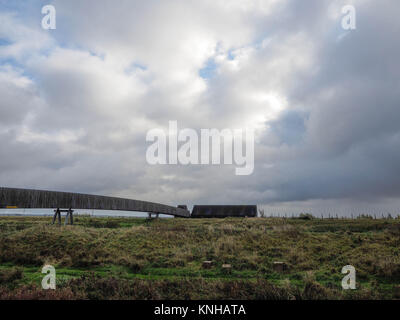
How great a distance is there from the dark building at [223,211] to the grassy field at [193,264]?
32.9 metres

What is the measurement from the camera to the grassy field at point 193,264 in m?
10.5

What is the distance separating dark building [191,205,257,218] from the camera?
57.9 m

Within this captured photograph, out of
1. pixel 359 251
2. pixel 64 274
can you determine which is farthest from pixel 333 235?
pixel 64 274

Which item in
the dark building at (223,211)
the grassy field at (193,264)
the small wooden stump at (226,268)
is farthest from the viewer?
the dark building at (223,211)

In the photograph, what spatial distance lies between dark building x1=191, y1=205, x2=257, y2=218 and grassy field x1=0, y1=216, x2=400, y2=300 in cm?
3289

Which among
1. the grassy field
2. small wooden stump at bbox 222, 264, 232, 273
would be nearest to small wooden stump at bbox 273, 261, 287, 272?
the grassy field

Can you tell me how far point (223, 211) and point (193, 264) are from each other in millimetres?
44493

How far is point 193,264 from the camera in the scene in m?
15.7

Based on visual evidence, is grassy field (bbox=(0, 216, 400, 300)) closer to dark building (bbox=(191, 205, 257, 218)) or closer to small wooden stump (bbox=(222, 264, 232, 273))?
small wooden stump (bbox=(222, 264, 232, 273))

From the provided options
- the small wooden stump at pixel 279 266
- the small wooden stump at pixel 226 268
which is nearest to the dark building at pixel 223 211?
the small wooden stump at pixel 279 266

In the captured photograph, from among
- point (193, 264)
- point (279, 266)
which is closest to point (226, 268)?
point (193, 264)

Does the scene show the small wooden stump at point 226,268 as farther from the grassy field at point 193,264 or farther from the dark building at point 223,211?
the dark building at point 223,211
